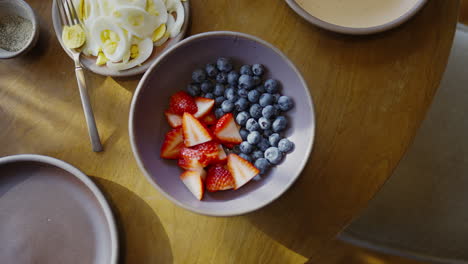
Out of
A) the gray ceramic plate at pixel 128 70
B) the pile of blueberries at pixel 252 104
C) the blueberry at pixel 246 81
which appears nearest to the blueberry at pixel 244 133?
the pile of blueberries at pixel 252 104

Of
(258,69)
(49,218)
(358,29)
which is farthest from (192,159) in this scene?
(358,29)

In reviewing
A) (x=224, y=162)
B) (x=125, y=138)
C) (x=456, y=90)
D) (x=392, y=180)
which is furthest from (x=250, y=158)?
(x=456, y=90)

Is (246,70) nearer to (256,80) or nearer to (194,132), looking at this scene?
(256,80)

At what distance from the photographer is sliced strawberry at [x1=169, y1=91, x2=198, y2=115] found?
1.01 m

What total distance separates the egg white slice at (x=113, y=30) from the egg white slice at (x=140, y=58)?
14 millimetres

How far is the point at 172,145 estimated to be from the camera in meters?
1.01

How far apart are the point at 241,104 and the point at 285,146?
0.14 meters

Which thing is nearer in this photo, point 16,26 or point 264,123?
point 264,123

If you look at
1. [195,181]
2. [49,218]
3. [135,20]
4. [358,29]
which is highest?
[358,29]

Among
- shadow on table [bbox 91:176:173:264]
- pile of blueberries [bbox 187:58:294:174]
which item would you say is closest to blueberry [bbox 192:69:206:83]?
pile of blueberries [bbox 187:58:294:174]

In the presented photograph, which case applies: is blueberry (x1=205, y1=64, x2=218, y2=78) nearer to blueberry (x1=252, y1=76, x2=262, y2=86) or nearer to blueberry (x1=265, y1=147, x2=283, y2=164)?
blueberry (x1=252, y1=76, x2=262, y2=86)

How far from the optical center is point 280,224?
1019 millimetres

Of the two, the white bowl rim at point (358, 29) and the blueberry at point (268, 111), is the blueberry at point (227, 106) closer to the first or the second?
the blueberry at point (268, 111)

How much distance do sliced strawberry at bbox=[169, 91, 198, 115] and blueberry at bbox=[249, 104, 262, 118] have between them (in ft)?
0.43
